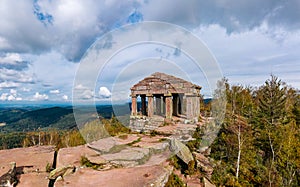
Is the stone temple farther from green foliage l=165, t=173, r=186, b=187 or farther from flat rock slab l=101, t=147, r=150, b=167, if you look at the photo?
green foliage l=165, t=173, r=186, b=187

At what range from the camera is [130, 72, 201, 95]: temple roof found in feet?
44.8

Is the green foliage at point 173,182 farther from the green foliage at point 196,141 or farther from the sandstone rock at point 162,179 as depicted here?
the green foliage at point 196,141

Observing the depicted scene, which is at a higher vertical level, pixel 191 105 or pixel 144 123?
pixel 191 105

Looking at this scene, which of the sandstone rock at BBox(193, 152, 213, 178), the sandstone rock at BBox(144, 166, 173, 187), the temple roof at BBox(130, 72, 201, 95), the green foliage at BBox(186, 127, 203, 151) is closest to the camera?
the sandstone rock at BBox(144, 166, 173, 187)

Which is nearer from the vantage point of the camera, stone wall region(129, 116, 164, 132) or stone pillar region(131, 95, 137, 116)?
stone wall region(129, 116, 164, 132)

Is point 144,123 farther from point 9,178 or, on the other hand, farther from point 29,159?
point 9,178

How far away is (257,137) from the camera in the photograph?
1727 cm

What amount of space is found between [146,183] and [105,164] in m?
2.52

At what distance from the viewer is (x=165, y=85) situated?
1371cm

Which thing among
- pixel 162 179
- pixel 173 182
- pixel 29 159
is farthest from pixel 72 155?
pixel 173 182

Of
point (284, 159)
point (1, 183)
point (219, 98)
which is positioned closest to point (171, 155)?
point (1, 183)

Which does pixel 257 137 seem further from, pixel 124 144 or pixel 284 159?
pixel 124 144

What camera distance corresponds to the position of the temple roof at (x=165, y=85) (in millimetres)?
13656

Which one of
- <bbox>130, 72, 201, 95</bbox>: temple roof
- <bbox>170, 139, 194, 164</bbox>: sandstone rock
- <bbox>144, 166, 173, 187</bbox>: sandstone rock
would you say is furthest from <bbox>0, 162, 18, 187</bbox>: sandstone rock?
<bbox>130, 72, 201, 95</bbox>: temple roof
